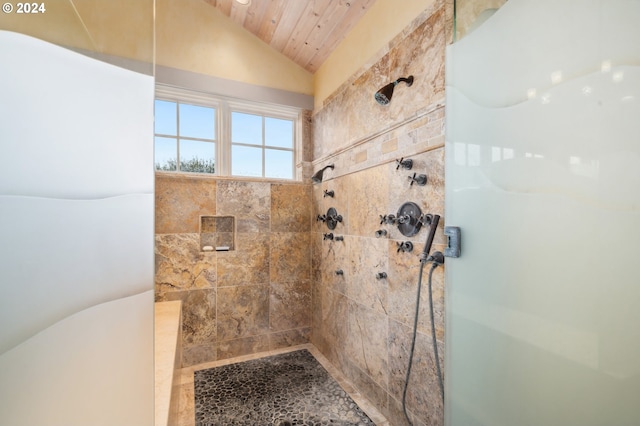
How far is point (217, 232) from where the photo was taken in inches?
98.4

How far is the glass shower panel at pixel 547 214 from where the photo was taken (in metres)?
0.66

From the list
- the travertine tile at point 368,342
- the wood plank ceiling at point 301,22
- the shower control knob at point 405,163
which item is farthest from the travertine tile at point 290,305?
the wood plank ceiling at point 301,22

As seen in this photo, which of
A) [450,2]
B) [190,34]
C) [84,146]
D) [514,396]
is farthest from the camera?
[190,34]

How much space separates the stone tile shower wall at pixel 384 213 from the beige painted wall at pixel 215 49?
647 millimetres

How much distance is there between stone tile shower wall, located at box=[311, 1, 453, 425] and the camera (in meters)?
1.38

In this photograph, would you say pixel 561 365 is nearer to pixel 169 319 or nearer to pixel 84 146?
pixel 84 146

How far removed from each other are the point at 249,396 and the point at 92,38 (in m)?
2.17

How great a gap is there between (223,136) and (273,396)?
2.26 metres

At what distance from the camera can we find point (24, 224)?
0.34 meters

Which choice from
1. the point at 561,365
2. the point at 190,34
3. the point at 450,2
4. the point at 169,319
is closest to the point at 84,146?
the point at 561,365

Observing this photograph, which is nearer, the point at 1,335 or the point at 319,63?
the point at 1,335

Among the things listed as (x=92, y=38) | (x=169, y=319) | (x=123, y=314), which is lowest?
(x=169, y=319)

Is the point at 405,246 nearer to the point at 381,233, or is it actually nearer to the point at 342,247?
the point at 381,233

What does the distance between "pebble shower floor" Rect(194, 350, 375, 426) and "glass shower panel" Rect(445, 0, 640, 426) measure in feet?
3.09
